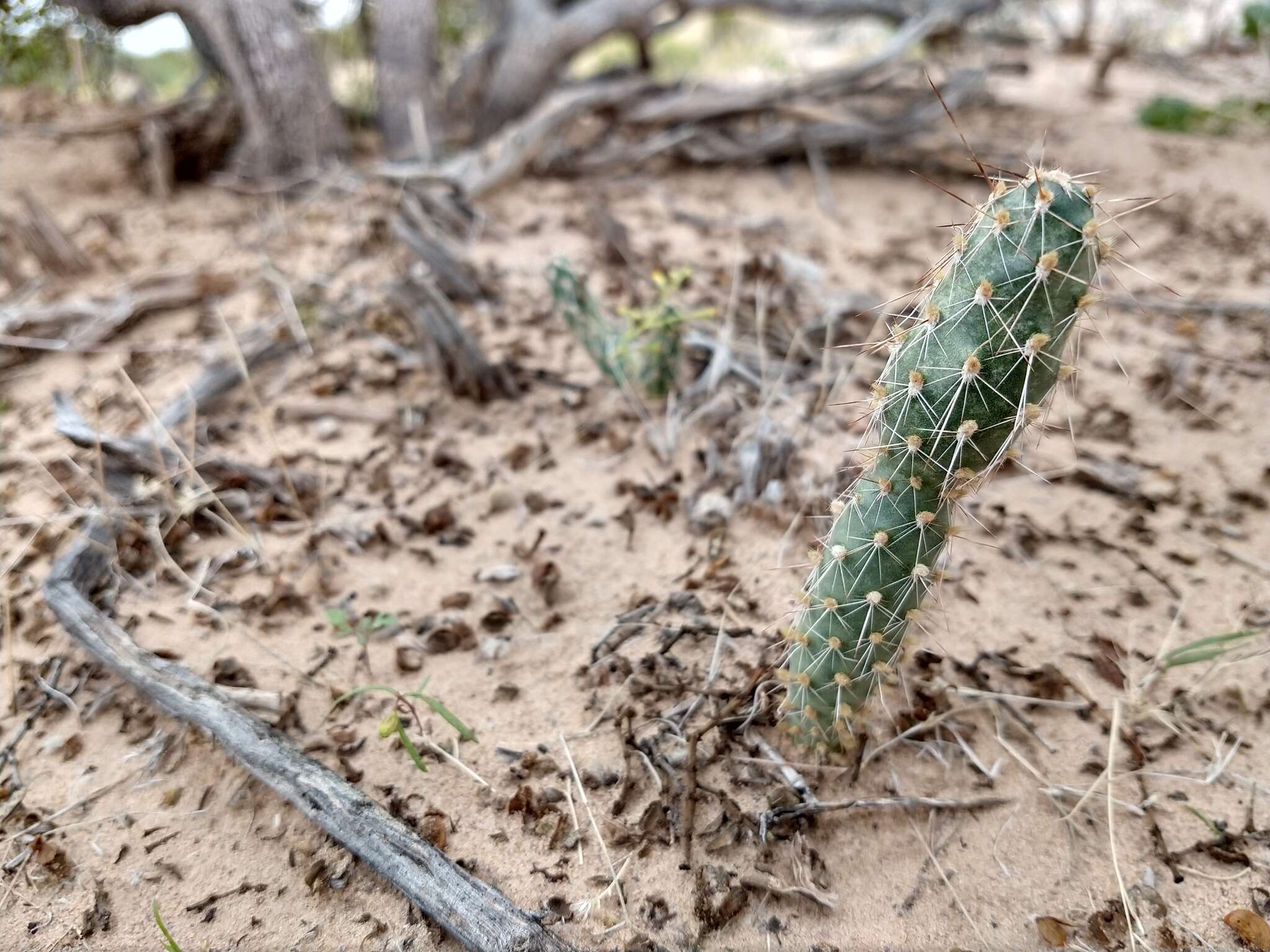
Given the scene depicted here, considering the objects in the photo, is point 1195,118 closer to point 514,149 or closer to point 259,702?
point 514,149

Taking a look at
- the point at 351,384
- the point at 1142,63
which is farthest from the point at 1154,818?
the point at 1142,63

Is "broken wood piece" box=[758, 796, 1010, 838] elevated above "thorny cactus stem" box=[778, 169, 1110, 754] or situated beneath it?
situated beneath

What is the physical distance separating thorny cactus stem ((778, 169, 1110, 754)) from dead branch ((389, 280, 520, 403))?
5.85 feet

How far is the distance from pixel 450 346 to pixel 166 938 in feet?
6.61

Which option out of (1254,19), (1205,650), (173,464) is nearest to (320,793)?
(173,464)

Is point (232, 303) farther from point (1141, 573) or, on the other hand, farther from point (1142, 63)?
point (1142, 63)

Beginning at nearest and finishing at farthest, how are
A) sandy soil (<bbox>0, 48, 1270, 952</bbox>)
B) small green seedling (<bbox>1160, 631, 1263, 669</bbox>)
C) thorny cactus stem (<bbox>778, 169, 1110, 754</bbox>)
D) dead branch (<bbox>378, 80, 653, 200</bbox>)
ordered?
thorny cactus stem (<bbox>778, 169, 1110, 754</bbox>)
sandy soil (<bbox>0, 48, 1270, 952</bbox>)
small green seedling (<bbox>1160, 631, 1263, 669</bbox>)
dead branch (<bbox>378, 80, 653, 200</bbox>)

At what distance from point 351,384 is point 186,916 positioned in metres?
2.03

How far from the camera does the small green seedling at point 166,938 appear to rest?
56.3 inches

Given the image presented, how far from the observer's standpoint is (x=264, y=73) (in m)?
4.65

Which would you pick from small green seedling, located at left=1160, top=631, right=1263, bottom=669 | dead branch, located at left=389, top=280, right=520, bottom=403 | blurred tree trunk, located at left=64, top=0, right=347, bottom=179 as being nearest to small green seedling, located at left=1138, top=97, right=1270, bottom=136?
small green seedling, located at left=1160, top=631, right=1263, bottom=669

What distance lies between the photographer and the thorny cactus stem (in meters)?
1.21

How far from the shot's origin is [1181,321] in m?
3.61

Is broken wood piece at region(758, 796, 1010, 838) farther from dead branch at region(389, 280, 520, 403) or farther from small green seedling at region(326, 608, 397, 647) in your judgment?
dead branch at region(389, 280, 520, 403)
